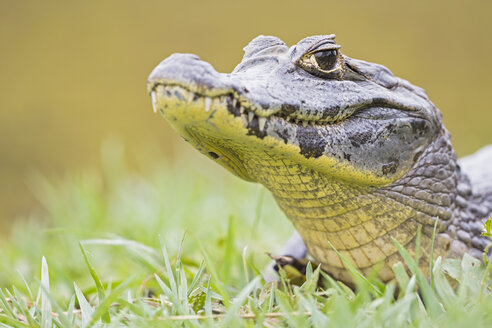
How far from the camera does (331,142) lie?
150cm

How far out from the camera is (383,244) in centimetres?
169

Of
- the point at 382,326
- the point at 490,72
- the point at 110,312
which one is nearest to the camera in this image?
the point at 382,326

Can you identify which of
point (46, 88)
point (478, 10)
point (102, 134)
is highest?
point (478, 10)

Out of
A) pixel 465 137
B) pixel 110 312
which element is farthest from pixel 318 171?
pixel 465 137

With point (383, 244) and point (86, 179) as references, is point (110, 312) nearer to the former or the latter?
point (383, 244)

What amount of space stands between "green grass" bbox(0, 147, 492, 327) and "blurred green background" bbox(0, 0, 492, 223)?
14.6ft

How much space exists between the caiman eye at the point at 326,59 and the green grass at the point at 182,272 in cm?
62

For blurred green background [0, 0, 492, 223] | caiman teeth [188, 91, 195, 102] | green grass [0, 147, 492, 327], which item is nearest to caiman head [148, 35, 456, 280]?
caiman teeth [188, 91, 195, 102]

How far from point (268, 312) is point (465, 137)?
18.5ft

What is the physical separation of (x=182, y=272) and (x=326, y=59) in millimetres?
774

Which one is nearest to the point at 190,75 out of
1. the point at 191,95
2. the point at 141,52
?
the point at 191,95

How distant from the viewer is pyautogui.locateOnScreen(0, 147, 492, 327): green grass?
123 cm

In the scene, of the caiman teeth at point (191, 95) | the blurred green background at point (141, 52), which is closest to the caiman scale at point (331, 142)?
the caiman teeth at point (191, 95)

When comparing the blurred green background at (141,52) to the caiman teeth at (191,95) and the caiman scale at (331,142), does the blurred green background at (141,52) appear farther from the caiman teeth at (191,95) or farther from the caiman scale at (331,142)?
the caiman teeth at (191,95)
